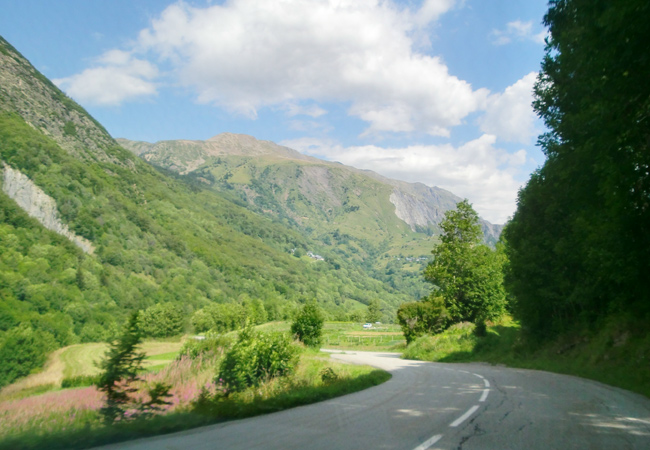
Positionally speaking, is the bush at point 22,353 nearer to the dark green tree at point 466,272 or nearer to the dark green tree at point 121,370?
the dark green tree at point 121,370

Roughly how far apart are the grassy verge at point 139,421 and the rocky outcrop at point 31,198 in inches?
4359

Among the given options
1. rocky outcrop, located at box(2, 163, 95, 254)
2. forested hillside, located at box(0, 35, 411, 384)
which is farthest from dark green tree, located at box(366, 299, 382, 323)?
rocky outcrop, located at box(2, 163, 95, 254)

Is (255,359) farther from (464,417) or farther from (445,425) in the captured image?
(445,425)

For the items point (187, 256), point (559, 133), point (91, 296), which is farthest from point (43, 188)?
point (559, 133)

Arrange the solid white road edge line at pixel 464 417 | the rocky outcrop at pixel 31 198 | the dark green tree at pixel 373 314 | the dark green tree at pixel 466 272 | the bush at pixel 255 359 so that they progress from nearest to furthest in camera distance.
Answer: the solid white road edge line at pixel 464 417 < the bush at pixel 255 359 < the dark green tree at pixel 466 272 < the rocky outcrop at pixel 31 198 < the dark green tree at pixel 373 314

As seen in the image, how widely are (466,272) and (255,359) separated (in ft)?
96.8

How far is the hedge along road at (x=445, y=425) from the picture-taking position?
558cm

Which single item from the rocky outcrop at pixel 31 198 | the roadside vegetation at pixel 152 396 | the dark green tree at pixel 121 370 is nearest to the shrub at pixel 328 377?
the roadside vegetation at pixel 152 396

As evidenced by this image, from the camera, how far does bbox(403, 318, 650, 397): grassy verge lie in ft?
42.7

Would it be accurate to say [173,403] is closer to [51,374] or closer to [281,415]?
[281,415]

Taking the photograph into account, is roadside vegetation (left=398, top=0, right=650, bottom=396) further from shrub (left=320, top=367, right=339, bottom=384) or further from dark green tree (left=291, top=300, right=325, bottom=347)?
dark green tree (left=291, top=300, right=325, bottom=347)

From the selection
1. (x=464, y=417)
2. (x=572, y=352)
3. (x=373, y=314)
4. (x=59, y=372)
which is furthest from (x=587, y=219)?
(x=373, y=314)

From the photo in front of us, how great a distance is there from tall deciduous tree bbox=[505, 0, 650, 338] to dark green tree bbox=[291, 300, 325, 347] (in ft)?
53.2

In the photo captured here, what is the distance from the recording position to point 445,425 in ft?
22.0
